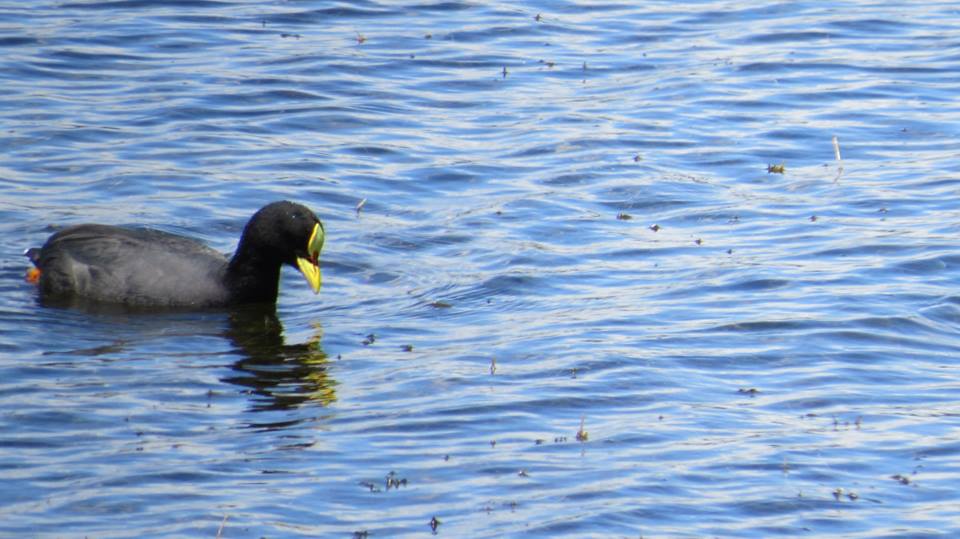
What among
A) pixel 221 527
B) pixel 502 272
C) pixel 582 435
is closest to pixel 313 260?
pixel 502 272

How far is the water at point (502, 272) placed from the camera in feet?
31.8

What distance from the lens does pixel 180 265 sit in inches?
537

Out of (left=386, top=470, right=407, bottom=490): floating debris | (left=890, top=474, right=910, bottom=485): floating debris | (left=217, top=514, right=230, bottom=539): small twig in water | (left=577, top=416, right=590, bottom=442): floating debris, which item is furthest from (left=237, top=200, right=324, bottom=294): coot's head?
(left=890, top=474, right=910, bottom=485): floating debris

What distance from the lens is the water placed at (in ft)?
31.8

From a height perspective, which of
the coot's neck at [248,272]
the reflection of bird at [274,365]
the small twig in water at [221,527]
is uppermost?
the small twig in water at [221,527]

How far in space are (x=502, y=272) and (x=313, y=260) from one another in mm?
1546

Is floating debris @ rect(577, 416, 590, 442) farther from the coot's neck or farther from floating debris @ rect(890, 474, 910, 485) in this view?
the coot's neck

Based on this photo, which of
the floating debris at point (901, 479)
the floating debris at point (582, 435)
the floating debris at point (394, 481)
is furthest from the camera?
the floating debris at point (582, 435)

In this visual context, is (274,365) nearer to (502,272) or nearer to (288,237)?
(288,237)

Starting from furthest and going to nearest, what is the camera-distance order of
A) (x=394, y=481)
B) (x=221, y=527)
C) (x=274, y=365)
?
(x=274, y=365)
(x=394, y=481)
(x=221, y=527)

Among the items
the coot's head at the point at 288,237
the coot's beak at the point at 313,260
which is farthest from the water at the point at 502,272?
the coot's head at the point at 288,237

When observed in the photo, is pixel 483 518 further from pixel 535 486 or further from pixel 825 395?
pixel 825 395

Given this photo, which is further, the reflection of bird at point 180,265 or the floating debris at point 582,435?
the reflection of bird at point 180,265

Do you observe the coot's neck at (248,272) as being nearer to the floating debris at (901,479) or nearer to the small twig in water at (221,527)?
the small twig in water at (221,527)
